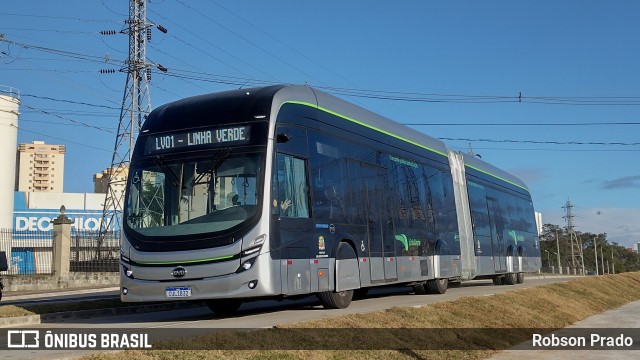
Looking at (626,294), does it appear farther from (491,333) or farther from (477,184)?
(491,333)

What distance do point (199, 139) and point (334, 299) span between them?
4.06m

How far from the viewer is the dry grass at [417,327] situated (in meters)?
8.10

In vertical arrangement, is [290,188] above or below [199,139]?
below

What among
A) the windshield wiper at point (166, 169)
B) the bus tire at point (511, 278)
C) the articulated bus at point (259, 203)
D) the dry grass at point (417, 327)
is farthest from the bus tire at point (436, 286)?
the windshield wiper at point (166, 169)

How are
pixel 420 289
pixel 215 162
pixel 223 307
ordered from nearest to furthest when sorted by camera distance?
pixel 215 162, pixel 223 307, pixel 420 289

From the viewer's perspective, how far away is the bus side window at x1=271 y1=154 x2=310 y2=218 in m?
11.6

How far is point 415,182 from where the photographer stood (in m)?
18.2

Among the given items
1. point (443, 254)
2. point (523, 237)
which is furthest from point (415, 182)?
point (523, 237)

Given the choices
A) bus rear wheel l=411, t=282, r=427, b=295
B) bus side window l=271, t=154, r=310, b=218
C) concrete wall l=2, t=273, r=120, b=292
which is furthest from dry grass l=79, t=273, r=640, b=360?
concrete wall l=2, t=273, r=120, b=292

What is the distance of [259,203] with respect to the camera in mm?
11258

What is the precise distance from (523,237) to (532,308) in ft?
42.3

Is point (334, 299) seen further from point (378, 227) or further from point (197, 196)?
point (197, 196)

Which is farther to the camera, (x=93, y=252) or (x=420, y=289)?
(x=93, y=252)

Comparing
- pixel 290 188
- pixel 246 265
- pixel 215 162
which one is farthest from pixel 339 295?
pixel 215 162
